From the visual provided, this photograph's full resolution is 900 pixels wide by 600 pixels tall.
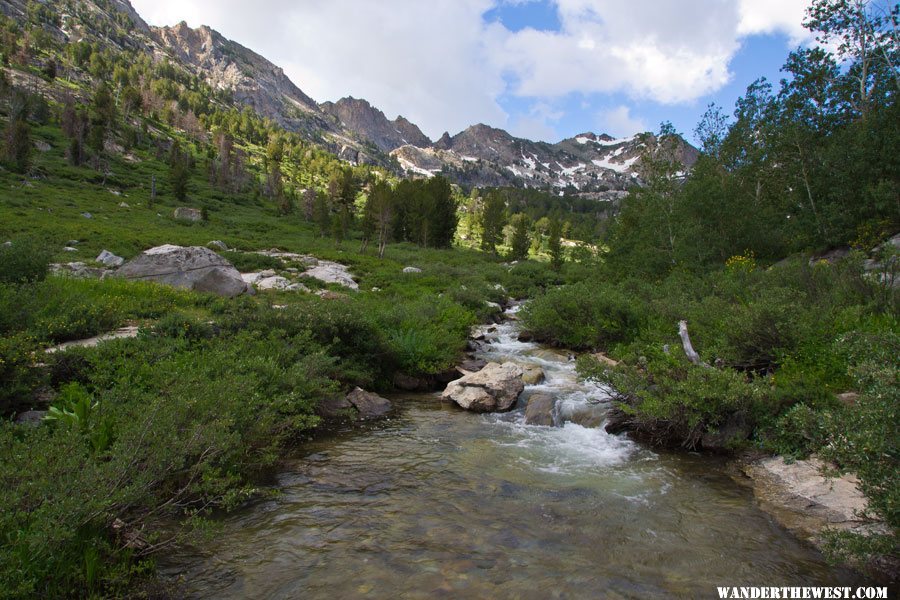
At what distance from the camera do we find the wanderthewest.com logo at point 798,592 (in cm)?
460

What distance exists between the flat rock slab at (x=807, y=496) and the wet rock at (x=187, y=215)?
62782 millimetres

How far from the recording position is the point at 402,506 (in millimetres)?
6344

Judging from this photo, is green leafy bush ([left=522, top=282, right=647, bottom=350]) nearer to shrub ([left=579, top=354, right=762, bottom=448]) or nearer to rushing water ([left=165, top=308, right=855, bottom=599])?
shrub ([left=579, top=354, right=762, bottom=448])

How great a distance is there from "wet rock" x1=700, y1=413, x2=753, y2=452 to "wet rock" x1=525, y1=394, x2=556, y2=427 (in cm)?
325

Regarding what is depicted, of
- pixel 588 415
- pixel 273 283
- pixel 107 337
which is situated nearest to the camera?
pixel 107 337

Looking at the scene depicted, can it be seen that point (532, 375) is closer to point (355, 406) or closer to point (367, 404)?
point (367, 404)

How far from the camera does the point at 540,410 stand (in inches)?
420

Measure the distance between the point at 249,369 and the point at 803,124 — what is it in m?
36.2

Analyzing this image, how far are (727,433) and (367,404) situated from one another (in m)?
7.98

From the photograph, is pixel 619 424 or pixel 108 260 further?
pixel 108 260

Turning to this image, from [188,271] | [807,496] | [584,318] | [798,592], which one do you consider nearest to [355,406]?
[798,592]

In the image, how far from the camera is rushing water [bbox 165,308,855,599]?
470 centimetres

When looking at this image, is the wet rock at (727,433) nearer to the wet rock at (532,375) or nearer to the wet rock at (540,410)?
the wet rock at (540,410)

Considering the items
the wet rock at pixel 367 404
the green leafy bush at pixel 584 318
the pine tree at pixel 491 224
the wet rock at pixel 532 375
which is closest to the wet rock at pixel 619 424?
the wet rock at pixel 532 375
